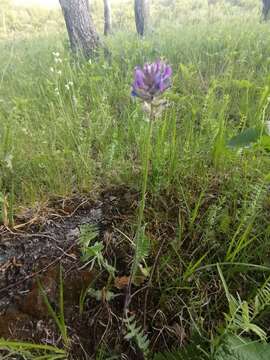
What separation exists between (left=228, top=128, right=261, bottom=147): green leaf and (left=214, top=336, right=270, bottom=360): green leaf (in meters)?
0.77

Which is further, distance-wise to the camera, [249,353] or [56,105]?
[56,105]

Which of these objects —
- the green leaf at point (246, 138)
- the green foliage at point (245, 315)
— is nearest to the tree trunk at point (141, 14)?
the green leaf at point (246, 138)

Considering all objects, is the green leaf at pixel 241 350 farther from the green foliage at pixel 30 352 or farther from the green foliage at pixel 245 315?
the green foliage at pixel 30 352

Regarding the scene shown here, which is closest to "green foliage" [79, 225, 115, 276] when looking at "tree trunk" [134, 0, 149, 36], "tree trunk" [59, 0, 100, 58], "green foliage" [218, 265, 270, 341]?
"green foliage" [218, 265, 270, 341]

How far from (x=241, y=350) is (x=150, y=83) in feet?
2.66

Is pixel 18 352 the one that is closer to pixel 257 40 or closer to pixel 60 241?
pixel 60 241

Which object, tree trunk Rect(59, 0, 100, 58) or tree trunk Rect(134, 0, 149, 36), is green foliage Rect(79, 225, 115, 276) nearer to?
tree trunk Rect(59, 0, 100, 58)

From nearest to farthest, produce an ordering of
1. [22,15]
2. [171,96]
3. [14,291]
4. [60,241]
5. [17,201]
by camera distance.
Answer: [14,291], [60,241], [17,201], [171,96], [22,15]

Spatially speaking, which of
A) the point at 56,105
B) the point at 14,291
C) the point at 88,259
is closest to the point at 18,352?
the point at 14,291

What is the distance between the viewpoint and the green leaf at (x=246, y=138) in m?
1.31

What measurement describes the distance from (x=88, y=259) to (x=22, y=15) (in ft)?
45.2

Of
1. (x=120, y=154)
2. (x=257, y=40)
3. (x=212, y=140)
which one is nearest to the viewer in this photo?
(x=212, y=140)

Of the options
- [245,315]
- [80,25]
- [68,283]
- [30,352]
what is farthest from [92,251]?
[80,25]

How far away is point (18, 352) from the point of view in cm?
93
